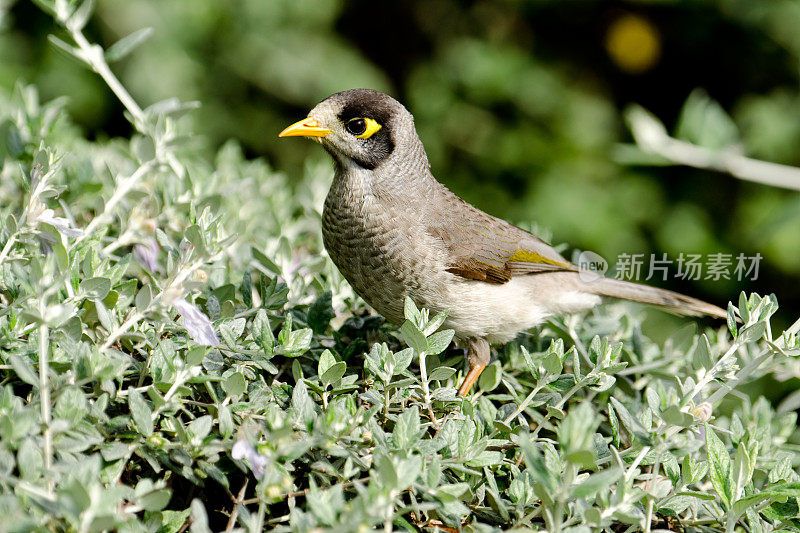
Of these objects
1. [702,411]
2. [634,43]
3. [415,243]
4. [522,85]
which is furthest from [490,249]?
[634,43]

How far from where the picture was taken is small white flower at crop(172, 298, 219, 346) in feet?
6.97

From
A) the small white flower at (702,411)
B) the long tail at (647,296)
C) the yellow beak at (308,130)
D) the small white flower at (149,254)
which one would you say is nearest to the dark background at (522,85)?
the long tail at (647,296)

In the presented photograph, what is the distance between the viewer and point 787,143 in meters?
6.05

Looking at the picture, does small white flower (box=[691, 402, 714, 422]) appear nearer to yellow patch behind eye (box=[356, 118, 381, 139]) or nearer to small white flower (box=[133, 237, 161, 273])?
small white flower (box=[133, 237, 161, 273])

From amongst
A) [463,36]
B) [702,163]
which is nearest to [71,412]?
[702,163]

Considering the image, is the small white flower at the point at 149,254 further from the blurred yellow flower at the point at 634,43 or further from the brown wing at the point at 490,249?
the blurred yellow flower at the point at 634,43

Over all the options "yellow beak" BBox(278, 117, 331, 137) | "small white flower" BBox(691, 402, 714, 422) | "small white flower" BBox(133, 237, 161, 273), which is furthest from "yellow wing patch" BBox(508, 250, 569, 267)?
"small white flower" BBox(133, 237, 161, 273)

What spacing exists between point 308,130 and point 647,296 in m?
1.86

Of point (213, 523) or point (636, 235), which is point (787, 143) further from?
point (213, 523)

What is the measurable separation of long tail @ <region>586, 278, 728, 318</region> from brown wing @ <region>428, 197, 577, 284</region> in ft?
0.59

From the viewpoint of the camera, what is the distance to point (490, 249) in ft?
11.3

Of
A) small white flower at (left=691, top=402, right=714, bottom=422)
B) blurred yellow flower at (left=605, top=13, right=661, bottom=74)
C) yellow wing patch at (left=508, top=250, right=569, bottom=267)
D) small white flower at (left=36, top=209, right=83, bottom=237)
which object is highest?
blurred yellow flower at (left=605, top=13, right=661, bottom=74)

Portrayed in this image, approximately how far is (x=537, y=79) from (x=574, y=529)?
576 centimetres

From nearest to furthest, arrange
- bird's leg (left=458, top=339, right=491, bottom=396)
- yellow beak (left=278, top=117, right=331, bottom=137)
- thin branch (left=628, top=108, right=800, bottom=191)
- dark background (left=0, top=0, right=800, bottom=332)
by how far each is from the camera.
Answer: thin branch (left=628, top=108, right=800, bottom=191), bird's leg (left=458, top=339, right=491, bottom=396), yellow beak (left=278, top=117, right=331, bottom=137), dark background (left=0, top=0, right=800, bottom=332)
